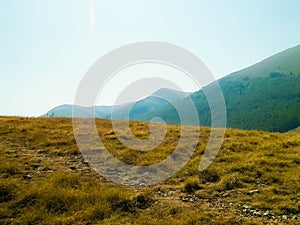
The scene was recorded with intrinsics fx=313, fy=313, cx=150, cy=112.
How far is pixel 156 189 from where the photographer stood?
532 inches

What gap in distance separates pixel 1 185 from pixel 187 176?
26.9 feet

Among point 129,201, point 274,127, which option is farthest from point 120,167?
point 274,127

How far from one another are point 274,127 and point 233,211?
193 metres

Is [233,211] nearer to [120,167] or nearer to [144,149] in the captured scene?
[120,167]

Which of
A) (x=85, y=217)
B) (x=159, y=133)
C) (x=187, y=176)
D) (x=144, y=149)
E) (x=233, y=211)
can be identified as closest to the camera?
(x=85, y=217)

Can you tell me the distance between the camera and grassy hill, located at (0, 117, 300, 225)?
33.7ft

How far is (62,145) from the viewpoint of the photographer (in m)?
20.4

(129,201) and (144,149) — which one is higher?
(144,149)

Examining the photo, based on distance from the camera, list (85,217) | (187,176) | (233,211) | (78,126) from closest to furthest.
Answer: (85,217) < (233,211) < (187,176) < (78,126)

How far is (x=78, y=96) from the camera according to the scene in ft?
51.7

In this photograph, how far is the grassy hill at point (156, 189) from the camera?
33.7ft

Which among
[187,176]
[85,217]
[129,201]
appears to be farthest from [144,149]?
[85,217]

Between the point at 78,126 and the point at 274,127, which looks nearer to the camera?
the point at 78,126

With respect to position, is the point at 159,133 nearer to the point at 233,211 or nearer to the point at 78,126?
the point at 78,126
